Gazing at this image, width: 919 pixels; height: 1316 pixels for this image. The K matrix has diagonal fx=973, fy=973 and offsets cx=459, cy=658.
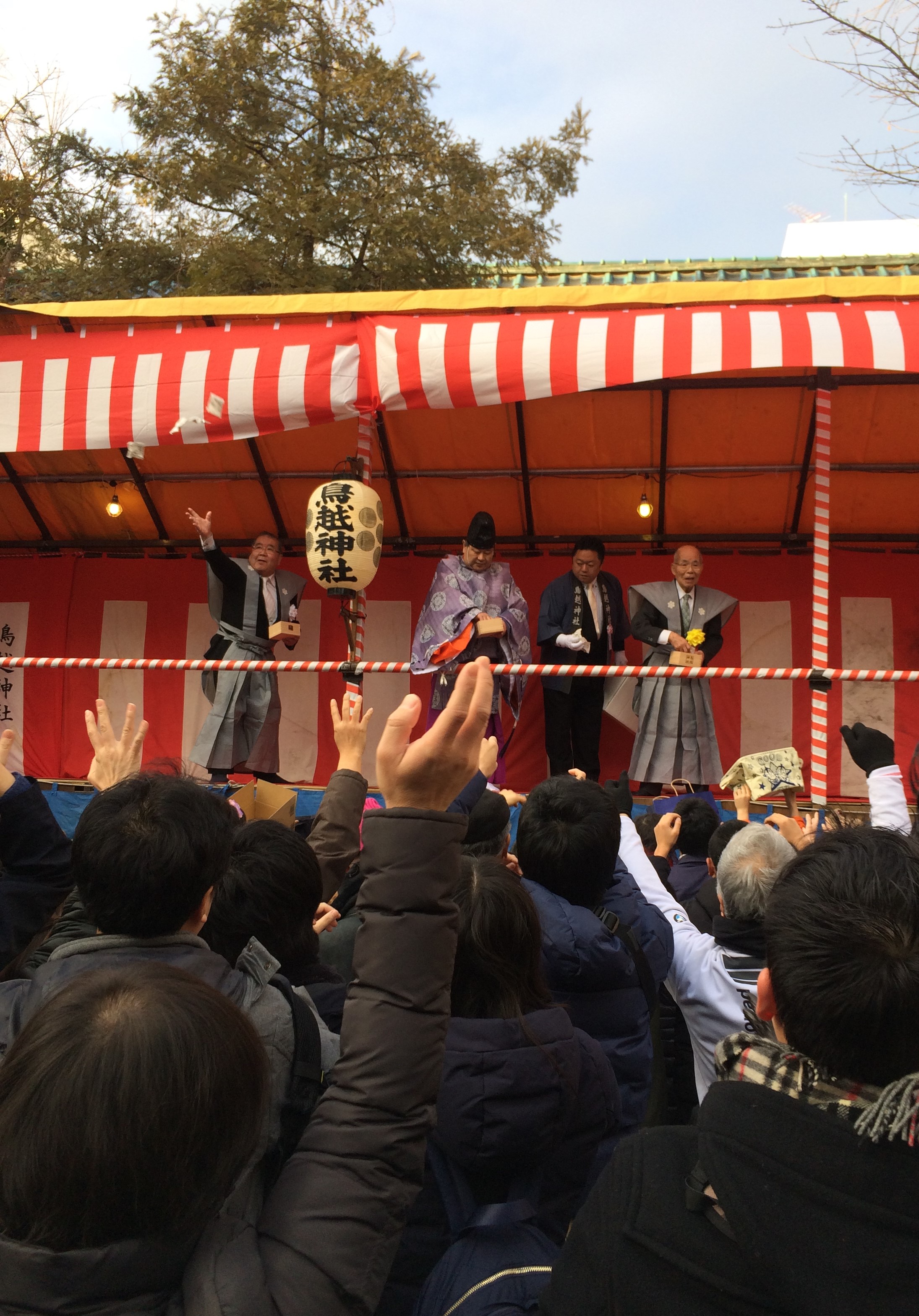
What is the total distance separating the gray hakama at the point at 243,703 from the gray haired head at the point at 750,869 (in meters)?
4.73

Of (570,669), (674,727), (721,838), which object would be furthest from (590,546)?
(721,838)

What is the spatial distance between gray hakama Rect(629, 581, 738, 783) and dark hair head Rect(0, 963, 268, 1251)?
5633 mm

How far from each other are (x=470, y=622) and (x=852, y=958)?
18.0 ft

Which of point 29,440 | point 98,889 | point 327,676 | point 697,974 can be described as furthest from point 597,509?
point 98,889

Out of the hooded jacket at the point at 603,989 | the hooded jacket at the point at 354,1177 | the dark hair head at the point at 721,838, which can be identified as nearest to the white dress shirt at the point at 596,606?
the dark hair head at the point at 721,838

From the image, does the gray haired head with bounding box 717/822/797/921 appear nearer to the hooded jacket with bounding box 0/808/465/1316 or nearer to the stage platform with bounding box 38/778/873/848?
the hooded jacket with bounding box 0/808/465/1316

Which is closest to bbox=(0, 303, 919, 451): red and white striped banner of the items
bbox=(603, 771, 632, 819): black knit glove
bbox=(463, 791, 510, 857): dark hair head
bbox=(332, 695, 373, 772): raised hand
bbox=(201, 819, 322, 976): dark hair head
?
bbox=(603, 771, 632, 819): black knit glove

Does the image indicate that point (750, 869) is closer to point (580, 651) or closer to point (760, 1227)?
point (760, 1227)

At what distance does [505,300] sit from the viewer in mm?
5578

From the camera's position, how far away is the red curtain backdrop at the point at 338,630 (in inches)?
276

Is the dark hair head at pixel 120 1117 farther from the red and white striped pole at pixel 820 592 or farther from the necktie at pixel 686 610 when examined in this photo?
the necktie at pixel 686 610

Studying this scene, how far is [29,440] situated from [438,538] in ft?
9.80

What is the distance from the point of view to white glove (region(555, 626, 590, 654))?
634 centimetres

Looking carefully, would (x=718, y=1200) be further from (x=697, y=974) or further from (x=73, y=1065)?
(x=697, y=974)
